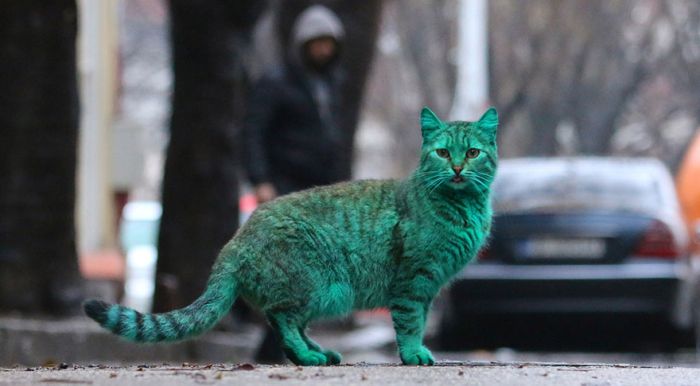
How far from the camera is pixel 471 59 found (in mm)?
34531

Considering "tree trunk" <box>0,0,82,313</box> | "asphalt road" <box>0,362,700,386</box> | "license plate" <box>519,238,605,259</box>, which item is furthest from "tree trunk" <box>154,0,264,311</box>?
"asphalt road" <box>0,362,700,386</box>

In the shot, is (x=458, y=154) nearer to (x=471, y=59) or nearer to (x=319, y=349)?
(x=319, y=349)

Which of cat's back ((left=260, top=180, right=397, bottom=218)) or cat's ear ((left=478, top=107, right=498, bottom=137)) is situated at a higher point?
cat's ear ((left=478, top=107, right=498, bottom=137))

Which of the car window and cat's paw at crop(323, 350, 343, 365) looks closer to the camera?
cat's paw at crop(323, 350, 343, 365)

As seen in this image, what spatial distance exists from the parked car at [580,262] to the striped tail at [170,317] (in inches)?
254

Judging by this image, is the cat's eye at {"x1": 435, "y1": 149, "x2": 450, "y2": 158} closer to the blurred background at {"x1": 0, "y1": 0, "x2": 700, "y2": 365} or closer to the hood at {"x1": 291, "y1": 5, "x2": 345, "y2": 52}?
the blurred background at {"x1": 0, "y1": 0, "x2": 700, "y2": 365}

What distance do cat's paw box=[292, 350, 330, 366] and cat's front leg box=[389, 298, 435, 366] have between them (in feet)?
1.09

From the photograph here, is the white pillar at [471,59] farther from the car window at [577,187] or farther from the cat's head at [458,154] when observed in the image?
the cat's head at [458,154]

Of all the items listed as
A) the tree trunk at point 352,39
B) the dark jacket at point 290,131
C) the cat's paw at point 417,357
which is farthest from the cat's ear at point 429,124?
the tree trunk at point 352,39

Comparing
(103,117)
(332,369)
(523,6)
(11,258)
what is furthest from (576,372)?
(523,6)

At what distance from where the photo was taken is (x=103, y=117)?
Result: 102 feet

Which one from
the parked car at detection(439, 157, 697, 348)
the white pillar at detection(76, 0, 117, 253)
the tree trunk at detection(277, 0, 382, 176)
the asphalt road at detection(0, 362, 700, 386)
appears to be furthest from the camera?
the white pillar at detection(76, 0, 117, 253)

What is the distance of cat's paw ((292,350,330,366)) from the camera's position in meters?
7.36

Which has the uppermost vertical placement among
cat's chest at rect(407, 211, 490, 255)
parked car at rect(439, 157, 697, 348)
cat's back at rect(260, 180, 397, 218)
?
cat's back at rect(260, 180, 397, 218)
